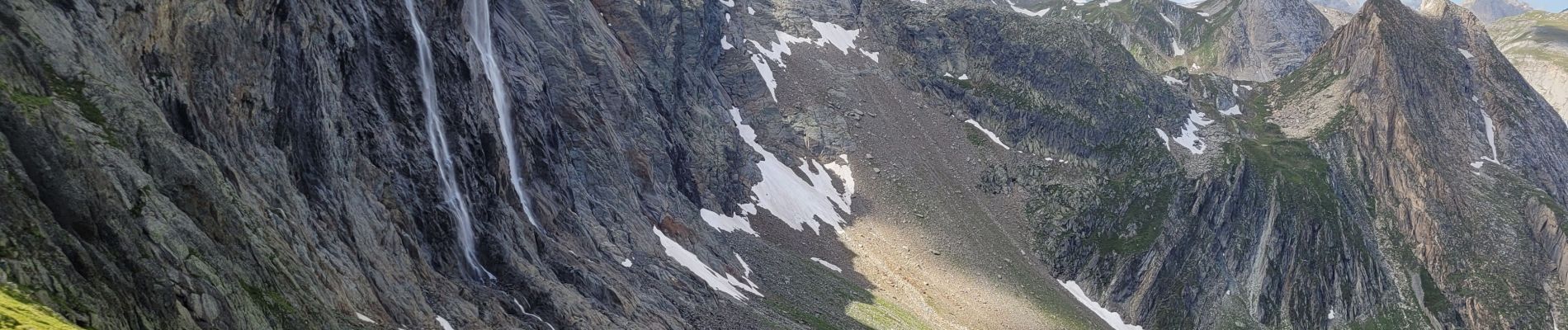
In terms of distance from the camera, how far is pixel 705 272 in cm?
7019

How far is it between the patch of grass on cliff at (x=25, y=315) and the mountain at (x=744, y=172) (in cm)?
10

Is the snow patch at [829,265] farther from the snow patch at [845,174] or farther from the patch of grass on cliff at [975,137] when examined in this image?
the patch of grass on cliff at [975,137]

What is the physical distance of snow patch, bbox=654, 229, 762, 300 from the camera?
225ft

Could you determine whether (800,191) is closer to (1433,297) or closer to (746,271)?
(746,271)

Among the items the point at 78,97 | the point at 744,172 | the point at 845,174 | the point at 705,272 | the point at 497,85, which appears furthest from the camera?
the point at 845,174

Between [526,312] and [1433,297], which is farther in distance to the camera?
[1433,297]

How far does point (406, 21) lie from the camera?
158 ft

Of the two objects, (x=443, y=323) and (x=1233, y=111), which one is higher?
(x=443, y=323)

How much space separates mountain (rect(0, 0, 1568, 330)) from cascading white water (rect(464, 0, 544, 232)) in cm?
24

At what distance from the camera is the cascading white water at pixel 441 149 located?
150ft

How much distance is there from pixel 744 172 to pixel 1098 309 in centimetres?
3505

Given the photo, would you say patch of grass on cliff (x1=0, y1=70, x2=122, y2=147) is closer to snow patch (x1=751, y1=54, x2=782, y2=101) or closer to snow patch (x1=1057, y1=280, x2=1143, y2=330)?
snow patch (x1=751, y1=54, x2=782, y2=101)

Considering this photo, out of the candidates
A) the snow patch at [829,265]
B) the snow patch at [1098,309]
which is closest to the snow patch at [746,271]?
the snow patch at [829,265]

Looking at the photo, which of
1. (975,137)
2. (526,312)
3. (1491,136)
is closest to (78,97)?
(526,312)
